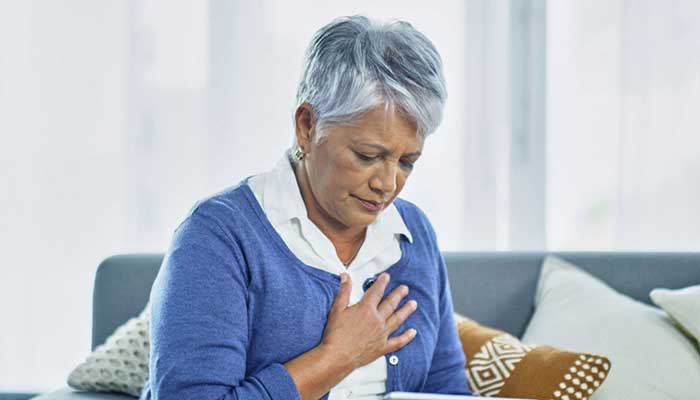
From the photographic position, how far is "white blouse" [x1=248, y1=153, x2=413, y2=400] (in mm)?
1594

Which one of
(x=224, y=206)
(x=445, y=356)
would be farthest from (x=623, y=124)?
(x=224, y=206)

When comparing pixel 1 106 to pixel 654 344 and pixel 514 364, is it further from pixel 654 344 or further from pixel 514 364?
pixel 654 344

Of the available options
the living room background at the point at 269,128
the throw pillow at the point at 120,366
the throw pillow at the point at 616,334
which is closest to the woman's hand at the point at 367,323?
the throw pillow at the point at 616,334

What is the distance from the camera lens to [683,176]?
2754mm

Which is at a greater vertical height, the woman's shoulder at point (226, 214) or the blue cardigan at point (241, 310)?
the woman's shoulder at point (226, 214)

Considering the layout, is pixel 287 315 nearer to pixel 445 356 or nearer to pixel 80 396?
pixel 445 356

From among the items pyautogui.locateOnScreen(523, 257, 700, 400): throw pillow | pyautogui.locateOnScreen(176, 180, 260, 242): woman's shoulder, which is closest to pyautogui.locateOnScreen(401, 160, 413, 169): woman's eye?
pyautogui.locateOnScreen(176, 180, 260, 242): woman's shoulder

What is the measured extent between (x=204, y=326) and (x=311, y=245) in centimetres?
28

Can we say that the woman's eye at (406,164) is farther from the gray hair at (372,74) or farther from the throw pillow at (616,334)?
the throw pillow at (616,334)

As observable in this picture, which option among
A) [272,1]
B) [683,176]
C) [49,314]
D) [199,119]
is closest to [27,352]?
[49,314]

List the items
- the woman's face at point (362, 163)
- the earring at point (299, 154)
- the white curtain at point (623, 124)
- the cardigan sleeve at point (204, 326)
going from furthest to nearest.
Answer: the white curtain at point (623, 124) < the earring at point (299, 154) < the woman's face at point (362, 163) < the cardigan sleeve at point (204, 326)

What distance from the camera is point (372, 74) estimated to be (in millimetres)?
1487

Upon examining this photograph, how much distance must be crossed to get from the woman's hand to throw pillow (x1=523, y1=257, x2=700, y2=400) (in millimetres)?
574

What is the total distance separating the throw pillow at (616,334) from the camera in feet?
6.53
